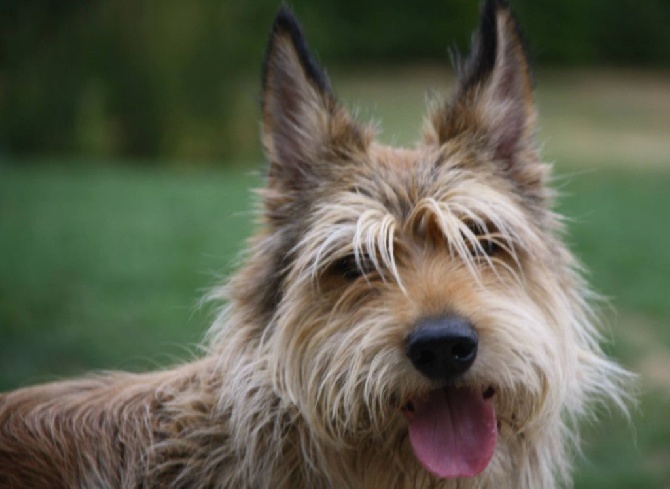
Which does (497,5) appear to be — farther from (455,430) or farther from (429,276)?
(455,430)

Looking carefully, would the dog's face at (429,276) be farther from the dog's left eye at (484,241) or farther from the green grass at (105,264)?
the green grass at (105,264)

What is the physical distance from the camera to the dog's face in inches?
148

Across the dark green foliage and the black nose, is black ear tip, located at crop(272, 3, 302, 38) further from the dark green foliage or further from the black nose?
the dark green foliage

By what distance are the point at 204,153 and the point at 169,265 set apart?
626 inches

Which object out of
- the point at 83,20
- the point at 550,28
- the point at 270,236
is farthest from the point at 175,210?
the point at 550,28

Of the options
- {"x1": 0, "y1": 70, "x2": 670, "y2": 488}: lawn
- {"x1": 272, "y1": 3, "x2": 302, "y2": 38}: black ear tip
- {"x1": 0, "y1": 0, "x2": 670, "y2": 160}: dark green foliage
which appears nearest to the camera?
{"x1": 272, "y1": 3, "x2": 302, "y2": 38}: black ear tip

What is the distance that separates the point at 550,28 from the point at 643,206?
100 feet

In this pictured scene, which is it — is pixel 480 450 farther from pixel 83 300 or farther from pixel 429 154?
pixel 83 300

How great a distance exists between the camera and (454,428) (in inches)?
151

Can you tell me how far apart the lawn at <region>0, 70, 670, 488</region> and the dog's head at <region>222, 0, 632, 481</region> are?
1.80 ft

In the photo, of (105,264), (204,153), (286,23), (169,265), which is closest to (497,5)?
(286,23)

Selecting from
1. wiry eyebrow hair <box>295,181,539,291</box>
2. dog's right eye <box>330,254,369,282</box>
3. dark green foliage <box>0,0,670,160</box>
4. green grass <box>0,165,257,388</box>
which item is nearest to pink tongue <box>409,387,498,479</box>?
wiry eyebrow hair <box>295,181,539,291</box>

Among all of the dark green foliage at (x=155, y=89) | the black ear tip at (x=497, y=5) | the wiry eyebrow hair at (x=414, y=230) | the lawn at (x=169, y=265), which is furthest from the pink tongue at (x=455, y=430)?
the dark green foliage at (x=155, y=89)

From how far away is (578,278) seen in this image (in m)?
4.41
